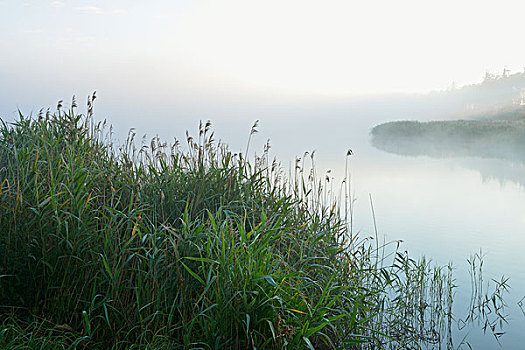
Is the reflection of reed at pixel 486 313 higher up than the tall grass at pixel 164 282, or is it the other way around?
the tall grass at pixel 164 282

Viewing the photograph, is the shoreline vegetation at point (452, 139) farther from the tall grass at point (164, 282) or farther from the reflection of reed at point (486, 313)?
the tall grass at point (164, 282)

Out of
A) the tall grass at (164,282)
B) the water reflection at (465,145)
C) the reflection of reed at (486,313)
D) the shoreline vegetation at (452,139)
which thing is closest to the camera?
the tall grass at (164,282)

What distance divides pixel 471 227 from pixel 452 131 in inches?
551

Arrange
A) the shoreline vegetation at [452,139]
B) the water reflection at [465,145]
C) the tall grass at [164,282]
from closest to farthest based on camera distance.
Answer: the tall grass at [164,282] → the water reflection at [465,145] → the shoreline vegetation at [452,139]

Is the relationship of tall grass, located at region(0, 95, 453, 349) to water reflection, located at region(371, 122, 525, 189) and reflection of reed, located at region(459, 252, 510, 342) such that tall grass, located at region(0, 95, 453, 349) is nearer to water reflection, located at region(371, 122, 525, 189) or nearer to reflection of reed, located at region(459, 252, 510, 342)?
reflection of reed, located at region(459, 252, 510, 342)

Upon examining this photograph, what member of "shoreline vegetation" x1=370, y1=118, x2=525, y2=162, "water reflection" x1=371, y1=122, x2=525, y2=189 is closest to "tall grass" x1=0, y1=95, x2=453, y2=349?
"water reflection" x1=371, y1=122, x2=525, y2=189

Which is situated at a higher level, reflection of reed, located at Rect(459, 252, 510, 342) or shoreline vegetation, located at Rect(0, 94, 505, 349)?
shoreline vegetation, located at Rect(0, 94, 505, 349)

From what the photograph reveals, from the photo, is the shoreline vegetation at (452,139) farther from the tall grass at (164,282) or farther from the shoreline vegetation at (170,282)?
the tall grass at (164,282)

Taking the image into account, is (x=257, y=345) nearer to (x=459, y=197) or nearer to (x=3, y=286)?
(x=3, y=286)

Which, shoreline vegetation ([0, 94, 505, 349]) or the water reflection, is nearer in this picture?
shoreline vegetation ([0, 94, 505, 349])

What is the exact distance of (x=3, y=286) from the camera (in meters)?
2.66

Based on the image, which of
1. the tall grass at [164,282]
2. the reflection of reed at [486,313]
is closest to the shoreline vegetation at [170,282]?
the tall grass at [164,282]

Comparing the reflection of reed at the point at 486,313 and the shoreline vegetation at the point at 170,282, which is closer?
the shoreline vegetation at the point at 170,282

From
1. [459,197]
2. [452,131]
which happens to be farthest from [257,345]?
[452,131]
